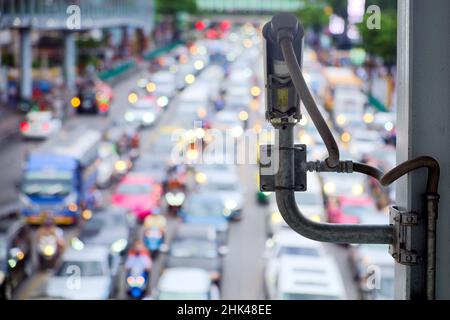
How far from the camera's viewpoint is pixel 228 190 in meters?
11.1

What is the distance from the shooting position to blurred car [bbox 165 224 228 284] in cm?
755

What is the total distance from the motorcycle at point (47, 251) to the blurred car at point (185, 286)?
1.96m

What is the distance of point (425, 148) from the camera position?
1.74 m

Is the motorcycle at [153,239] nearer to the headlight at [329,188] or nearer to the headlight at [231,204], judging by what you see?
the headlight at [231,204]

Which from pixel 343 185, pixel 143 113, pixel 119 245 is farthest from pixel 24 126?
pixel 119 245

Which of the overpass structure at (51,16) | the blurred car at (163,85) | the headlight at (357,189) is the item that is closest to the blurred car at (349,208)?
the headlight at (357,189)

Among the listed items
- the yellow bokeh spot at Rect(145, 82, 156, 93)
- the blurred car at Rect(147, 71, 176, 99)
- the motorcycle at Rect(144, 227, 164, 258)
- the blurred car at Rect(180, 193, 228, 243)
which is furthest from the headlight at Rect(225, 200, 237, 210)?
the yellow bokeh spot at Rect(145, 82, 156, 93)

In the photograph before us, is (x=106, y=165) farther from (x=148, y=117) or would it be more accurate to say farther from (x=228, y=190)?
(x=148, y=117)

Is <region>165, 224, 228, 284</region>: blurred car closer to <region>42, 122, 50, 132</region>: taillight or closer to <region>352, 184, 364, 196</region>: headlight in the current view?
<region>352, 184, 364, 196</region>: headlight

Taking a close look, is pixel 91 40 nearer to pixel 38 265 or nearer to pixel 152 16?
pixel 152 16

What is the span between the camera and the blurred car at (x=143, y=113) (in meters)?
14.9

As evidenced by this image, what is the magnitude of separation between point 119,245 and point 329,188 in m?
3.31

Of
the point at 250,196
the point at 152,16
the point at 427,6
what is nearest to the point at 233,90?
the point at 250,196

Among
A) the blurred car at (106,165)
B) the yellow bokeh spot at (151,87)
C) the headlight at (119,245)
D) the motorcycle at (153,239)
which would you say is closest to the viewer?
the headlight at (119,245)
